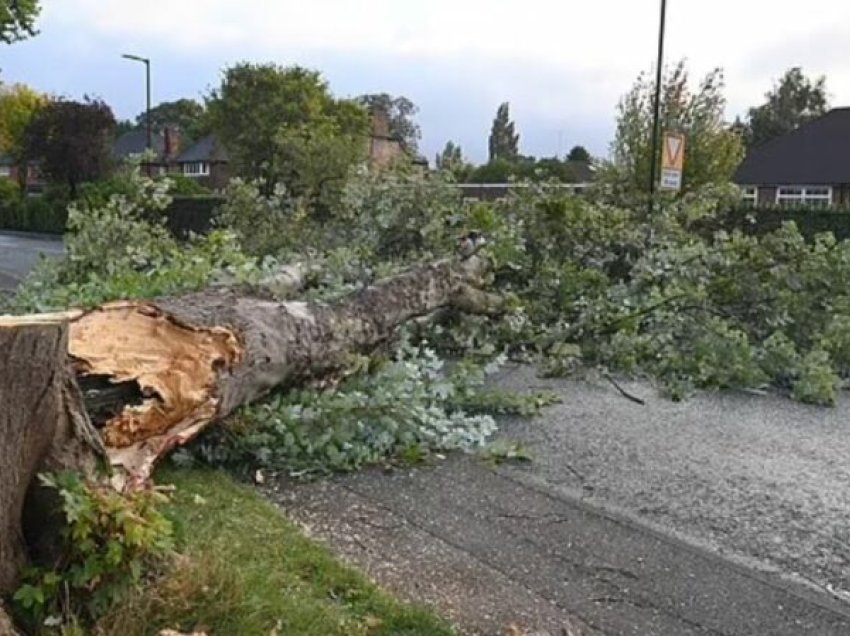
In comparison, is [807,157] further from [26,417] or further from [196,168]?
[26,417]

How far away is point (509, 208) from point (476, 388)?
A: 135 inches

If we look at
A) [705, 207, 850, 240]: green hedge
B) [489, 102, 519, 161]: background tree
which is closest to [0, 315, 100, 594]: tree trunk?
[705, 207, 850, 240]: green hedge

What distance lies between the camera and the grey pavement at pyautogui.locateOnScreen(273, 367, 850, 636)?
2910mm

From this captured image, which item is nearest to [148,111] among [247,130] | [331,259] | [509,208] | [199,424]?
[247,130]

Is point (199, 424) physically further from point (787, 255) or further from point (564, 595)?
point (787, 255)

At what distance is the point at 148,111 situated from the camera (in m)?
30.7

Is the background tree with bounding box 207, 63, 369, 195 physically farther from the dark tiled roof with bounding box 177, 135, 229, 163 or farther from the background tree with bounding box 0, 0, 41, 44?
the dark tiled roof with bounding box 177, 135, 229, 163

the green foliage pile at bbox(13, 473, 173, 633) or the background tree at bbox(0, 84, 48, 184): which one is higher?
the background tree at bbox(0, 84, 48, 184)

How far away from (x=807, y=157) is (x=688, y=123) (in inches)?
670

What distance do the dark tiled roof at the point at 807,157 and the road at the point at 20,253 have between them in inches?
927

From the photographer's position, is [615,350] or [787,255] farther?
[787,255]

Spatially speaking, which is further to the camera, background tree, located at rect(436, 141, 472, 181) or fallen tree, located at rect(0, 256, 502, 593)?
background tree, located at rect(436, 141, 472, 181)

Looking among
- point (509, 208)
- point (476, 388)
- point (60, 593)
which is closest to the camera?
point (60, 593)

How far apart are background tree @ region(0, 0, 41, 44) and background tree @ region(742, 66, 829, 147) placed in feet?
128
